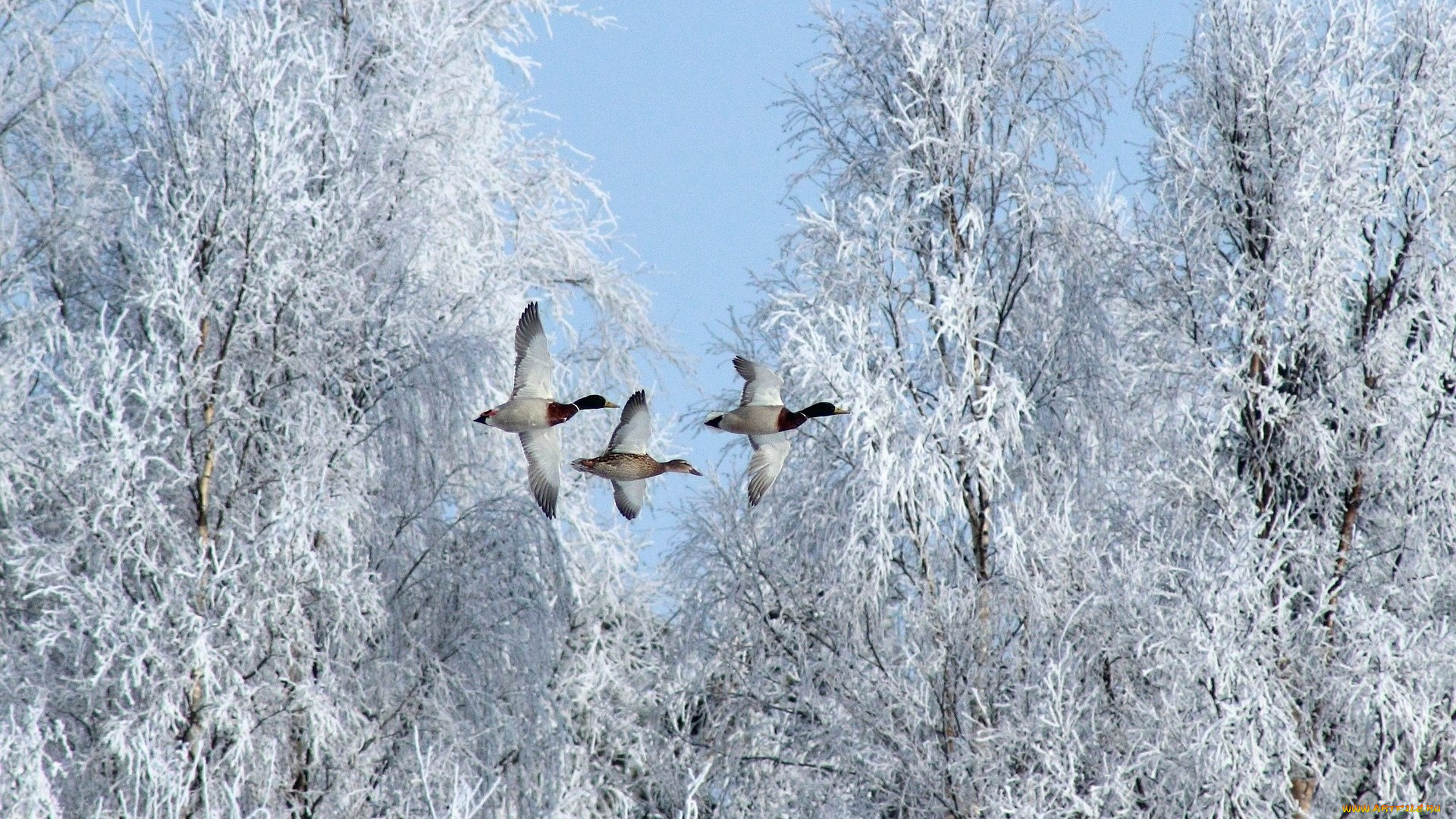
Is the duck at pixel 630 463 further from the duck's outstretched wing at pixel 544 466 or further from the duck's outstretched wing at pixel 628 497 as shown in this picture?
the duck's outstretched wing at pixel 544 466

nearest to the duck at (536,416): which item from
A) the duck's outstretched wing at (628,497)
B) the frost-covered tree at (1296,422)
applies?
the duck's outstretched wing at (628,497)

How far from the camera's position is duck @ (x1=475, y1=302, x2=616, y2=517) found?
14.4 ft

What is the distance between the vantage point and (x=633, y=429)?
4504 mm

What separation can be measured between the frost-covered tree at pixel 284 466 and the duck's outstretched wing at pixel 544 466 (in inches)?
115

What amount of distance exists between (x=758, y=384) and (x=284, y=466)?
4.26m

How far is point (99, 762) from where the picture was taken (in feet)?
27.2

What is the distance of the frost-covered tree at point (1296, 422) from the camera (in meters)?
8.00

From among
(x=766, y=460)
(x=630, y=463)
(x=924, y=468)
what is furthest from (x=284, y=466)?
(x=630, y=463)

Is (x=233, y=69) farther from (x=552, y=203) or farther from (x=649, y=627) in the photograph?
(x=649, y=627)

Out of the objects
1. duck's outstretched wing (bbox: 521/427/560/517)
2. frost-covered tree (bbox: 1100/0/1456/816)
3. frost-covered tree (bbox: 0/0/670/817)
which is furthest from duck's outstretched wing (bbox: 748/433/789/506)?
frost-covered tree (bbox: 1100/0/1456/816)

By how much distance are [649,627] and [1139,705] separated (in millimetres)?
Answer: 4155

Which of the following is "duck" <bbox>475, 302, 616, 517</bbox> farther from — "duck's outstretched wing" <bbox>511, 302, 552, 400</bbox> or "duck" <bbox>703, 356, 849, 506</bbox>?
"duck" <bbox>703, 356, 849, 506</bbox>

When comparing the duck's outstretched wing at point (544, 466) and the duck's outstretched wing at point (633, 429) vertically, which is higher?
the duck's outstretched wing at point (633, 429)

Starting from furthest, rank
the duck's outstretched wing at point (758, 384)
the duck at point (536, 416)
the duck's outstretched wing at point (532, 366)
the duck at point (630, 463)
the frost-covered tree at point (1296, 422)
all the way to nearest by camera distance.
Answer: the frost-covered tree at point (1296, 422)
the duck's outstretched wing at point (758, 384)
the duck's outstretched wing at point (532, 366)
the duck at point (536, 416)
the duck at point (630, 463)
